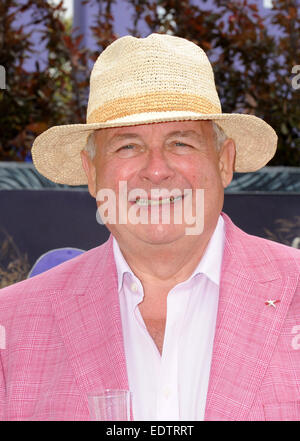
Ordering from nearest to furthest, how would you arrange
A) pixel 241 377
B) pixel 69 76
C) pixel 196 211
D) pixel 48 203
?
pixel 241 377, pixel 196 211, pixel 48 203, pixel 69 76

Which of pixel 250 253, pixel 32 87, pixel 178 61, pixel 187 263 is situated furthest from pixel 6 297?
pixel 32 87

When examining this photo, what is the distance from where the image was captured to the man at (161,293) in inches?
87.2

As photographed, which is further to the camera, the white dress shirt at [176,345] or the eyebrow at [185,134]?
the eyebrow at [185,134]

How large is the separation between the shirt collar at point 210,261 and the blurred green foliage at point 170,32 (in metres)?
1.87

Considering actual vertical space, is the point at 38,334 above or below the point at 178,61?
below

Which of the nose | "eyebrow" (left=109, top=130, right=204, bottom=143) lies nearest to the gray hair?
"eyebrow" (left=109, top=130, right=204, bottom=143)

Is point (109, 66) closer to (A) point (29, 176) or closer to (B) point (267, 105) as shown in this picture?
(A) point (29, 176)

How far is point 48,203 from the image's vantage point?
345 centimetres

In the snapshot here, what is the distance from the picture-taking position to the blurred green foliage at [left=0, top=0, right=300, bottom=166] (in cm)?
436

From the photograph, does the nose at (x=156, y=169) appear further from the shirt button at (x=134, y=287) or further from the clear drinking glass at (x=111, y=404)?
the clear drinking glass at (x=111, y=404)

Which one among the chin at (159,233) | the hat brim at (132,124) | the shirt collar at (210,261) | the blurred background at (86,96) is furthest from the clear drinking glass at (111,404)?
the blurred background at (86,96)

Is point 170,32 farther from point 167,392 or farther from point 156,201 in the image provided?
point 167,392

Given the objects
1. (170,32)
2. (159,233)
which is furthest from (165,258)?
(170,32)

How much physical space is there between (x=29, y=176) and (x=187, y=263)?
4.51 feet
